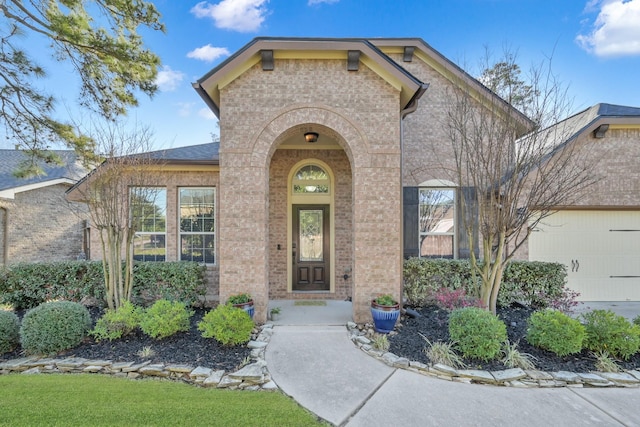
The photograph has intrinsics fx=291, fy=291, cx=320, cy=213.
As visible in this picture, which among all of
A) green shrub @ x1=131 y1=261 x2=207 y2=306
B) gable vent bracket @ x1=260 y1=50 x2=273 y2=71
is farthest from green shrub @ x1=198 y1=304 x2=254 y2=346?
gable vent bracket @ x1=260 y1=50 x2=273 y2=71

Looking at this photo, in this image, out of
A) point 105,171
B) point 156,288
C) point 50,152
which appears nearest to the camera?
point 105,171

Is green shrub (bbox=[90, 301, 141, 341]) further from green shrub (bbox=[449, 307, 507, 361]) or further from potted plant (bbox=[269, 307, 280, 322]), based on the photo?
green shrub (bbox=[449, 307, 507, 361])

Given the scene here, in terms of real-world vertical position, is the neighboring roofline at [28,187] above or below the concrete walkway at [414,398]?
above

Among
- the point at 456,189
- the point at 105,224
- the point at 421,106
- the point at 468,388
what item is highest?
the point at 421,106

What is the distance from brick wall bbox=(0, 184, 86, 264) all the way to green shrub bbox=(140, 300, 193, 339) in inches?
333

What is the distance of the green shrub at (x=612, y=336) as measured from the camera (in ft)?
13.8

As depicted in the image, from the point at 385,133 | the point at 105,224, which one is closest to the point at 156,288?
the point at 105,224

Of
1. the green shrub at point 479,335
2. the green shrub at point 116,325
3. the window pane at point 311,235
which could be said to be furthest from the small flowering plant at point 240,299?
the green shrub at point 479,335

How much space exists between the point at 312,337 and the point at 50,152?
818 centimetres

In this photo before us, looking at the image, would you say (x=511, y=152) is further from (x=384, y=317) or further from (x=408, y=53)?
(x=408, y=53)

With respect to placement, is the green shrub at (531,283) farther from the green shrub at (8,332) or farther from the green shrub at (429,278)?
the green shrub at (8,332)

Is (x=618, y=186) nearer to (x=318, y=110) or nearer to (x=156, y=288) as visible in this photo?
(x=318, y=110)

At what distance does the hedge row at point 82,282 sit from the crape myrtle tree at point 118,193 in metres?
0.71

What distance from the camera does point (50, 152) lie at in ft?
24.8
